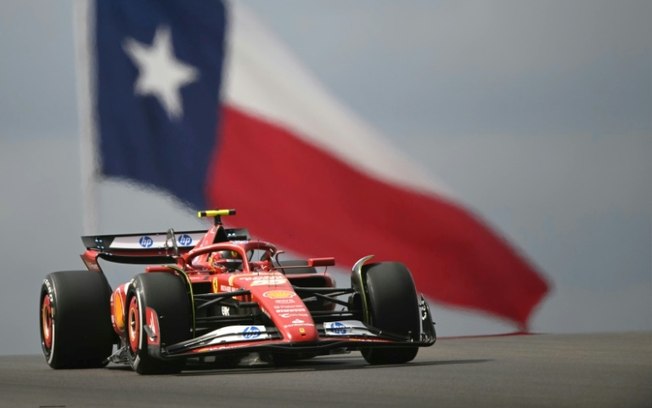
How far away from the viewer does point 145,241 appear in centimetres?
1243

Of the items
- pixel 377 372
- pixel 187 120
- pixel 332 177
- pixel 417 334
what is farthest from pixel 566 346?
pixel 187 120

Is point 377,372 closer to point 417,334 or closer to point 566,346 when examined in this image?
point 417,334

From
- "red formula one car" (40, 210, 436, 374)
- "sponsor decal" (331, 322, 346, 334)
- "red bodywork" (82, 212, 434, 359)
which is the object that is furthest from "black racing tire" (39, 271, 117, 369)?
"sponsor decal" (331, 322, 346, 334)

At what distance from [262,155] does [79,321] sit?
5.01 metres

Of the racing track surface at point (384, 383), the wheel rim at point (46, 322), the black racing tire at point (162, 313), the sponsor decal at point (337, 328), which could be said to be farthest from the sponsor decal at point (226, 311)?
the wheel rim at point (46, 322)

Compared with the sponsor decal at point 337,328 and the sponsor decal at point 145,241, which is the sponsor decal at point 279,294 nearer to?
the sponsor decal at point 337,328

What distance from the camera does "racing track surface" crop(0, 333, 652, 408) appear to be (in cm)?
786

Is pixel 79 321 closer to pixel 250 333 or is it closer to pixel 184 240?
pixel 184 240

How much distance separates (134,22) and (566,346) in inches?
255

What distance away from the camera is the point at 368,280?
10953mm

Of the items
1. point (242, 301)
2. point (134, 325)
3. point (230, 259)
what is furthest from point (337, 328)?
point (134, 325)

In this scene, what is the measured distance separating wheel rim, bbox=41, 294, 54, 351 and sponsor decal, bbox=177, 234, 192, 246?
116 cm

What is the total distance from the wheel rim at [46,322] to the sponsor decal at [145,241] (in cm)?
88

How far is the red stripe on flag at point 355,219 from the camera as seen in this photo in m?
15.8
